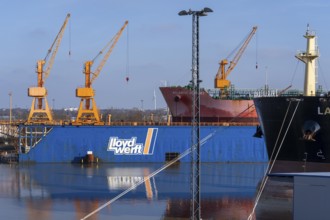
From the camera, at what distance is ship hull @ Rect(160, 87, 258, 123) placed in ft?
148

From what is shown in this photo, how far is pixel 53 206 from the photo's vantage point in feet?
74.8

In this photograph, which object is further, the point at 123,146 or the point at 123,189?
the point at 123,146

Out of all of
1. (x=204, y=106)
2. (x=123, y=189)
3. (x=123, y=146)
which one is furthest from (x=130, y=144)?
(x=123, y=189)

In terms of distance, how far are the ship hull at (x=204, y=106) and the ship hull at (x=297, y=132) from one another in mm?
20370

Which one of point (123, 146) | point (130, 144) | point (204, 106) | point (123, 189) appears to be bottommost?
point (123, 189)

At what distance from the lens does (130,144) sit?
41.3m

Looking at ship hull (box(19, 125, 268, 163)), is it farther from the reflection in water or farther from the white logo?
the reflection in water

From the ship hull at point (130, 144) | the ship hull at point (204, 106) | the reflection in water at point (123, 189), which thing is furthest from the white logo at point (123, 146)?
the ship hull at point (204, 106)

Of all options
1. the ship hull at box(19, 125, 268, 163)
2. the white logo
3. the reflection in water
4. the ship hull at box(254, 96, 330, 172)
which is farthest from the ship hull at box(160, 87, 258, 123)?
the ship hull at box(254, 96, 330, 172)

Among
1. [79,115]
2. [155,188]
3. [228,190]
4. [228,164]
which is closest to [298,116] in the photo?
[228,190]

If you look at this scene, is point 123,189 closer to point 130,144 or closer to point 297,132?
point 297,132

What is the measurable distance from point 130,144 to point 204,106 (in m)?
7.22

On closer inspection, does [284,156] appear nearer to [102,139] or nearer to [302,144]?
[302,144]

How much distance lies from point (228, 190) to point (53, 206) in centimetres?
870
